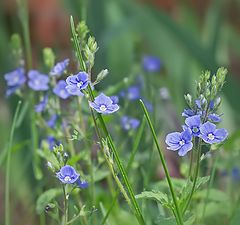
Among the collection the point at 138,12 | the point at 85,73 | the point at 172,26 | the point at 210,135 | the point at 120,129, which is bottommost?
the point at 210,135

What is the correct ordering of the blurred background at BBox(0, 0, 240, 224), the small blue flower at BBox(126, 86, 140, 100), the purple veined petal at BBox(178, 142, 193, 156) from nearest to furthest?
the purple veined petal at BBox(178, 142, 193, 156)
the small blue flower at BBox(126, 86, 140, 100)
the blurred background at BBox(0, 0, 240, 224)

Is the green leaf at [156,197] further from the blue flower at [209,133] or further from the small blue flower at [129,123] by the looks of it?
the small blue flower at [129,123]

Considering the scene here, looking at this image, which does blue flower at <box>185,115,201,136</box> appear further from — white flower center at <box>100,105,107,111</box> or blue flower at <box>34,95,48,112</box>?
blue flower at <box>34,95,48,112</box>

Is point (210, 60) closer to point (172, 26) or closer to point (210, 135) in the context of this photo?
point (172, 26)

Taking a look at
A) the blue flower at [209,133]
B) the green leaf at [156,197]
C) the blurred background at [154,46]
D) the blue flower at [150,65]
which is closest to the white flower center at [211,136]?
the blue flower at [209,133]

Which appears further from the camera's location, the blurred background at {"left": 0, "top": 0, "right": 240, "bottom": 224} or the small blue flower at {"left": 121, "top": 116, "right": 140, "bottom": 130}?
the blurred background at {"left": 0, "top": 0, "right": 240, "bottom": 224}

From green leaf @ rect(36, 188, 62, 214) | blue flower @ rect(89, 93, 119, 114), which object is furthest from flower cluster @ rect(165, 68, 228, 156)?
green leaf @ rect(36, 188, 62, 214)

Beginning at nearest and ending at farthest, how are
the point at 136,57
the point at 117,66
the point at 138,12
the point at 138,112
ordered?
the point at 138,112 → the point at 136,57 → the point at 117,66 → the point at 138,12

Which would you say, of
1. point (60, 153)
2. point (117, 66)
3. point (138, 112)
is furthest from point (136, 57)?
point (60, 153)
